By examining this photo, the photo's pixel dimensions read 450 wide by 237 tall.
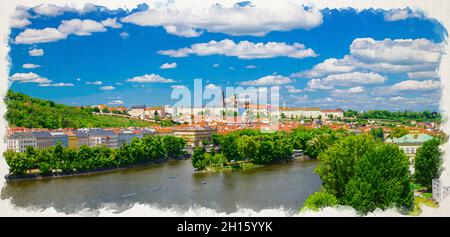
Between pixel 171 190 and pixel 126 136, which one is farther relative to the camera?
pixel 126 136

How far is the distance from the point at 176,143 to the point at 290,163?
11.3 ft

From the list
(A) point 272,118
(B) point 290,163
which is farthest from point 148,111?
(B) point 290,163

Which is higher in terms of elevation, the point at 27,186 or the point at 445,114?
the point at 445,114

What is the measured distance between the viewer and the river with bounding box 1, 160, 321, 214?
688 cm

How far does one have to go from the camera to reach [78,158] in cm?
1045

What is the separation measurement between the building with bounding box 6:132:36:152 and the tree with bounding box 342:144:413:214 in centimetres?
766

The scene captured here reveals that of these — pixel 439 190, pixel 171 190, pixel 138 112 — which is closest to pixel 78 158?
pixel 171 190

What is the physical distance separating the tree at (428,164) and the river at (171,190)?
1.51 m

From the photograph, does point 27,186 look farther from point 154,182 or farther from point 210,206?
point 210,206

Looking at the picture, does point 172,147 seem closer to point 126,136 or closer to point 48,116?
point 126,136

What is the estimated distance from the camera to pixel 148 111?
95.8 ft

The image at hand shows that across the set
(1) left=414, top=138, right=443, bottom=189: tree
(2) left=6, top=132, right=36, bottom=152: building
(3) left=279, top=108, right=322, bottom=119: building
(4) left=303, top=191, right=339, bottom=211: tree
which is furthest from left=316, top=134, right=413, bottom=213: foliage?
(3) left=279, top=108, right=322, bottom=119: building

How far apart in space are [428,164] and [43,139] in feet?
30.7

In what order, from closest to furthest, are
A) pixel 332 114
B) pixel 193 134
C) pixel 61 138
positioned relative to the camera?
pixel 61 138
pixel 193 134
pixel 332 114
